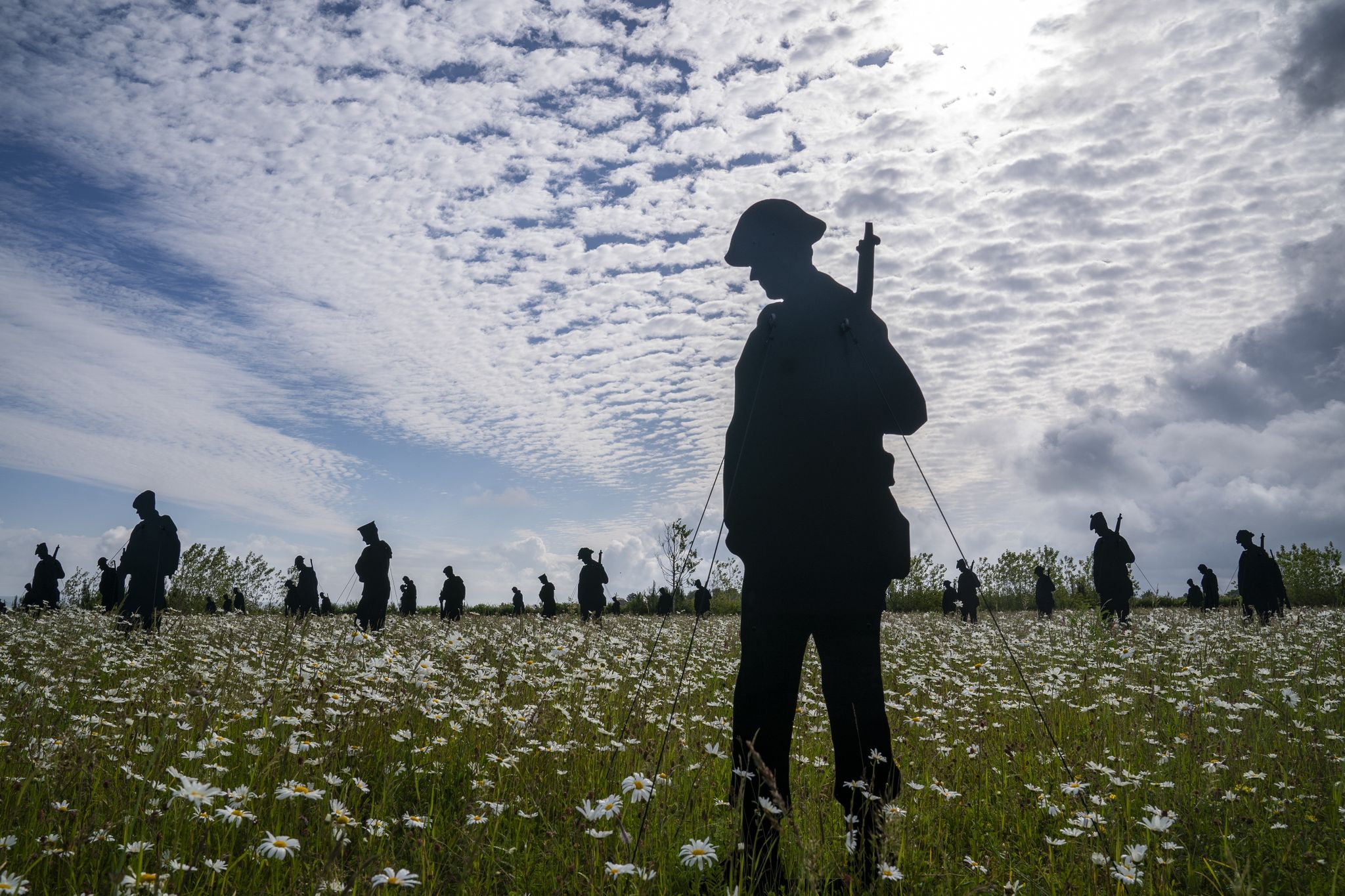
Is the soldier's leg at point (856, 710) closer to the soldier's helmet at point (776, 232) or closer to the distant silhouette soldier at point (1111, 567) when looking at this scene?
the soldier's helmet at point (776, 232)

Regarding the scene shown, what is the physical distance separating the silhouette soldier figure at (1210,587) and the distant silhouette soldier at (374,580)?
2622cm

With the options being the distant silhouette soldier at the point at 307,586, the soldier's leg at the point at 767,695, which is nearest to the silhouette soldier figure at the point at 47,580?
the distant silhouette soldier at the point at 307,586

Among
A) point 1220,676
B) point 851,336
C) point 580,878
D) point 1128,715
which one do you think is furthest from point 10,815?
point 1220,676

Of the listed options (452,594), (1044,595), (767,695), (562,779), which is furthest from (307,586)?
(1044,595)

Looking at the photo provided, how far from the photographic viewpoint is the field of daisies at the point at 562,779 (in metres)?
3.02

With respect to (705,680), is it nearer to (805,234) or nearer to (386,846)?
(386,846)

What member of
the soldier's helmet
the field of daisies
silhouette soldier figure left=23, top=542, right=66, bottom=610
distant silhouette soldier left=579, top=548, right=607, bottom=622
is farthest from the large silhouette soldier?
silhouette soldier figure left=23, top=542, right=66, bottom=610

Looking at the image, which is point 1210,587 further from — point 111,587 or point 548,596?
point 111,587

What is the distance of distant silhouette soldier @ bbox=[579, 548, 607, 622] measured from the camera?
20.5m

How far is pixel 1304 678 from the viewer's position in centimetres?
816

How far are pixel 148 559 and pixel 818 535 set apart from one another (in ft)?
48.1

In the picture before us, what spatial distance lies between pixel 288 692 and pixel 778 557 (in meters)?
3.23

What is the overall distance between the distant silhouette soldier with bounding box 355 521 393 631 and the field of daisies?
6863 millimetres

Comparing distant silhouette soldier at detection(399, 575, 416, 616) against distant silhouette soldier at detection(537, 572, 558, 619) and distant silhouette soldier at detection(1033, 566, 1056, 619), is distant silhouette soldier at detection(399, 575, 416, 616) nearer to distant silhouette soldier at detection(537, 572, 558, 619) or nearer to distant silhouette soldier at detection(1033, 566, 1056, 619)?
distant silhouette soldier at detection(537, 572, 558, 619)
